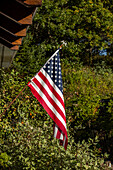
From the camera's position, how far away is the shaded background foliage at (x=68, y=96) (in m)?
4.16

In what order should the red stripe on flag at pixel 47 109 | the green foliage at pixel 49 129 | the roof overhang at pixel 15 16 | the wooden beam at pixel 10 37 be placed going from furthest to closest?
the green foliage at pixel 49 129 < the red stripe on flag at pixel 47 109 < the wooden beam at pixel 10 37 < the roof overhang at pixel 15 16

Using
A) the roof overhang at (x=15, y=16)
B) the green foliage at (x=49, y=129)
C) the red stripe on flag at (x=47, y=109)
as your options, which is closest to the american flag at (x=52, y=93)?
the red stripe on flag at (x=47, y=109)

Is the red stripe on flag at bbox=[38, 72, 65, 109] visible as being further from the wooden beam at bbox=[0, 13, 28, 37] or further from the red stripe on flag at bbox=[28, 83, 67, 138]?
the wooden beam at bbox=[0, 13, 28, 37]

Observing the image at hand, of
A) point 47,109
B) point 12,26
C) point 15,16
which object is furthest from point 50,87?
point 15,16

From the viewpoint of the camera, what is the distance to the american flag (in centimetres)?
365

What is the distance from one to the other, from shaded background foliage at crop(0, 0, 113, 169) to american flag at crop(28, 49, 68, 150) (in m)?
0.56

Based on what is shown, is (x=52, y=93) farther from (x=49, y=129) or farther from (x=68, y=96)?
(x=68, y=96)

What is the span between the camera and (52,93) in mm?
3746

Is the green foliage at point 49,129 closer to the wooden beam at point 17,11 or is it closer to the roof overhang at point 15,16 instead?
the roof overhang at point 15,16

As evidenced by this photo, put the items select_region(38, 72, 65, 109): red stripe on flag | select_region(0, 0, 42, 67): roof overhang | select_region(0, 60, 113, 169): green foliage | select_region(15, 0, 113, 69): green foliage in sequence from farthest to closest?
select_region(15, 0, 113, 69): green foliage
select_region(0, 60, 113, 169): green foliage
select_region(38, 72, 65, 109): red stripe on flag
select_region(0, 0, 42, 67): roof overhang

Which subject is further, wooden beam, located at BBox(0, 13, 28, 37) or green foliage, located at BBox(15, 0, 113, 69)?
green foliage, located at BBox(15, 0, 113, 69)

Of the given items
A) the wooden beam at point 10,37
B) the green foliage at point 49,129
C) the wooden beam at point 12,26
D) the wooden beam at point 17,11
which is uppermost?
Answer: the wooden beam at point 17,11

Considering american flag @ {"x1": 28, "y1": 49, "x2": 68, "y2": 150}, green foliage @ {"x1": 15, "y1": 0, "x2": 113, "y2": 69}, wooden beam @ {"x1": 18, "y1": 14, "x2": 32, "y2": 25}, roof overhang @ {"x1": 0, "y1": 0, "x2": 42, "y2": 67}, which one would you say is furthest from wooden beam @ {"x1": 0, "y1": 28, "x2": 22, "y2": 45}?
green foliage @ {"x1": 15, "y1": 0, "x2": 113, "y2": 69}

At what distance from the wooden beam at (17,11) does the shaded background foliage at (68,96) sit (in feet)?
7.93
